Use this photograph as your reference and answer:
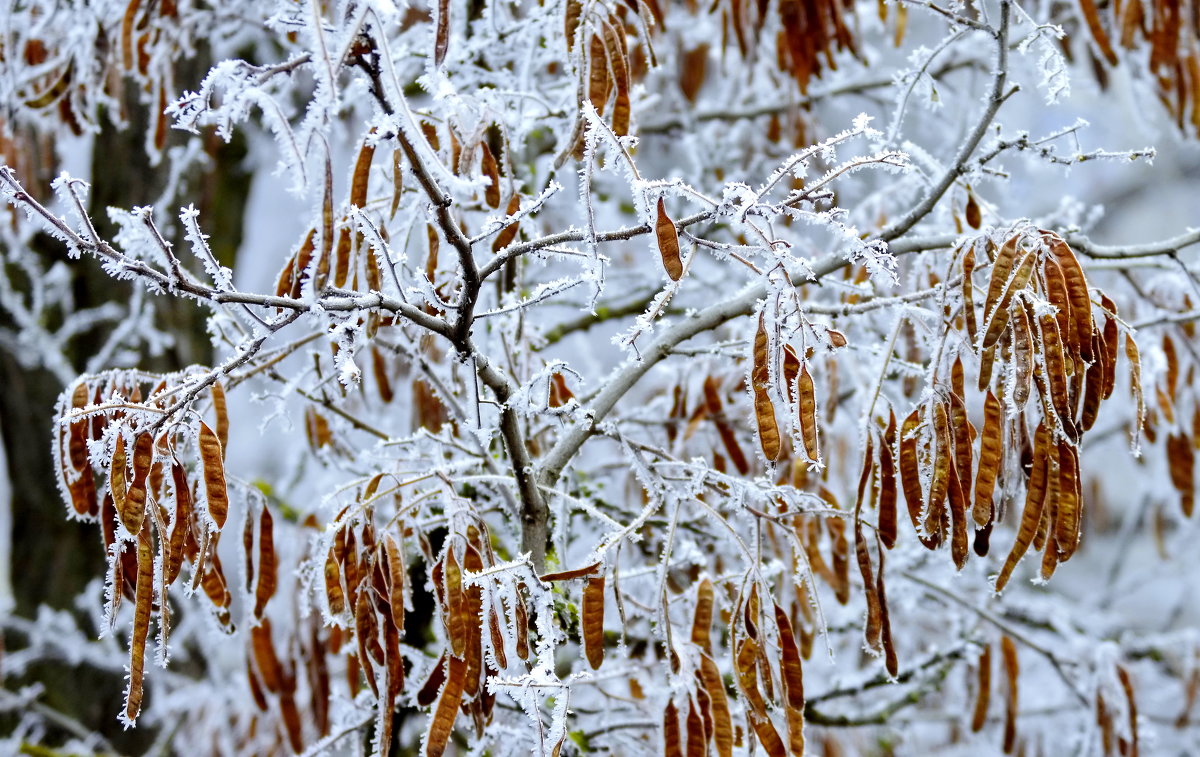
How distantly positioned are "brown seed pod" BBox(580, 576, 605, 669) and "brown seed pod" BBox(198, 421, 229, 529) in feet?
1.41

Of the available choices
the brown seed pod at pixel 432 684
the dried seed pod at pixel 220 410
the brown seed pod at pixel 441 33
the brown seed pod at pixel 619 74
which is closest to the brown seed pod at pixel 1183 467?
the brown seed pod at pixel 619 74

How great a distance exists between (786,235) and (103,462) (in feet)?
4.87

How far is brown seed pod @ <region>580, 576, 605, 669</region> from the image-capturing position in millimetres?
1177

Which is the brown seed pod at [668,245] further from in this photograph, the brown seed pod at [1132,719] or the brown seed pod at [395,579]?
the brown seed pod at [1132,719]

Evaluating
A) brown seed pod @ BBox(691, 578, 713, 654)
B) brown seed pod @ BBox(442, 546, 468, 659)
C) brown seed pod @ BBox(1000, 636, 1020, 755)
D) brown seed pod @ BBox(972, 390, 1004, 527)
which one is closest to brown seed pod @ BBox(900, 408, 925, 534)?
brown seed pod @ BBox(972, 390, 1004, 527)

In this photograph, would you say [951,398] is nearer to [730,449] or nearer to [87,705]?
[730,449]

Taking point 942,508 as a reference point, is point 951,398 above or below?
above

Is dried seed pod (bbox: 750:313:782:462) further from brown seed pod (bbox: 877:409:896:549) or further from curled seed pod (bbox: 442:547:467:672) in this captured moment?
curled seed pod (bbox: 442:547:467:672)

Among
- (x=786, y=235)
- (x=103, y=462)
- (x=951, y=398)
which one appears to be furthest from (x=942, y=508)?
(x=786, y=235)

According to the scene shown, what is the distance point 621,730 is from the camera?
168 cm

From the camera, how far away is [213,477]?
105cm

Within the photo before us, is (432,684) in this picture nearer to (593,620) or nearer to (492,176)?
(593,620)

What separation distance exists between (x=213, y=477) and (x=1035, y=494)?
0.91 m

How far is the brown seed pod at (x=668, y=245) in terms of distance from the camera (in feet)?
3.26
